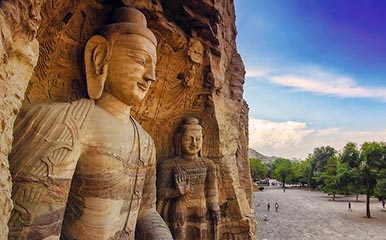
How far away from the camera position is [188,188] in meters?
4.75

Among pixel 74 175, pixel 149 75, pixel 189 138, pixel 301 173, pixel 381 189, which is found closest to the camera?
pixel 74 175

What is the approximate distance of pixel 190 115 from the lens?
5.22 metres

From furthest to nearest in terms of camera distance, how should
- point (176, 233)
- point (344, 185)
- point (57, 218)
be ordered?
point (344, 185)
point (176, 233)
point (57, 218)

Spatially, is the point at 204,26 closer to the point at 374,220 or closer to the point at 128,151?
the point at 128,151

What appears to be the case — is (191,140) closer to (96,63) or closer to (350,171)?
(96,63)

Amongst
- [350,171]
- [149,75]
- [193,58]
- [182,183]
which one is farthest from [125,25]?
[350,171]

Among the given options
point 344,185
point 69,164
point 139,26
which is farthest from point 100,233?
point 344,185

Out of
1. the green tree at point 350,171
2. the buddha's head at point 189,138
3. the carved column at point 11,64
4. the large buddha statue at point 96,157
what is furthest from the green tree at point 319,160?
the carved column at point 11,64

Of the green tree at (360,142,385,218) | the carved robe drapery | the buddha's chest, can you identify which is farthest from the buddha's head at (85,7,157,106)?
the green tree at (360,142,385,218)

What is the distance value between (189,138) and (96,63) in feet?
7.63

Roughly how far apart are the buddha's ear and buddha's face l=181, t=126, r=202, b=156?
2.19 metres

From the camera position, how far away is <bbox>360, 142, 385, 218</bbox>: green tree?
20.2 meters

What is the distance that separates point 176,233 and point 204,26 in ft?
10.7

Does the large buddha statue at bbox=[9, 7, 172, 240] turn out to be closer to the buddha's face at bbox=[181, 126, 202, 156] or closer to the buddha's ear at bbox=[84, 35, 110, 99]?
the buddha's ear at bbox=[84, 35, 110, 99]
